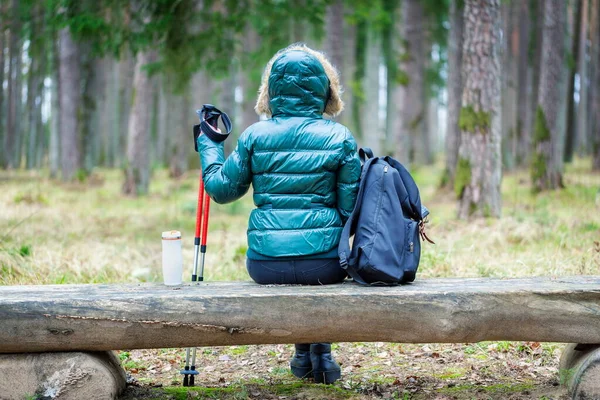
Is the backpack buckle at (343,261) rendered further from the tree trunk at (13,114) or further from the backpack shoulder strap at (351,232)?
the tree trunk at (13,114)

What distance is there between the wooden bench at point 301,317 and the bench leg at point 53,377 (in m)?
0.06

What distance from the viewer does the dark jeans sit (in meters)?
3.88

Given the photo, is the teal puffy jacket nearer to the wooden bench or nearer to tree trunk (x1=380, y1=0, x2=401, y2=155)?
the wooden bench

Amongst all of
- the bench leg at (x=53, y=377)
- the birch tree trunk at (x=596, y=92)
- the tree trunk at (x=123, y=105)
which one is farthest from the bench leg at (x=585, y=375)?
the tree trunk at (x=123, y=105)

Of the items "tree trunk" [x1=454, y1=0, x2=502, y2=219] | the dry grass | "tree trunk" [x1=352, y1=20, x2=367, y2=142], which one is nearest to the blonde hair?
the dry grass

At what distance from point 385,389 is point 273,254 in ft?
4.09

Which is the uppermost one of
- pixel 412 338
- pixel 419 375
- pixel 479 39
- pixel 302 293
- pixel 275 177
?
pixel 479 39

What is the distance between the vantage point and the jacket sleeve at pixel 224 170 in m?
3.88

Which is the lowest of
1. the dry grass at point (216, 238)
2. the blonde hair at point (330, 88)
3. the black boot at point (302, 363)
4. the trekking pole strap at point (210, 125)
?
the black boot at point (302, 363)

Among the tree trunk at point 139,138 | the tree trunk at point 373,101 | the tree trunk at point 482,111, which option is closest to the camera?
the tree trunk at point 482,111

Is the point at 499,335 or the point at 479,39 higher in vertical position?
the point at 479,39

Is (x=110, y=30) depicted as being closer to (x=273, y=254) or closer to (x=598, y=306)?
(x=273, y=254)

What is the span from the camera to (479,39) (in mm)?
8711

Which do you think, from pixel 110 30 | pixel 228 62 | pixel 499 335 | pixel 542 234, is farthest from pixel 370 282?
pixel 228 62
